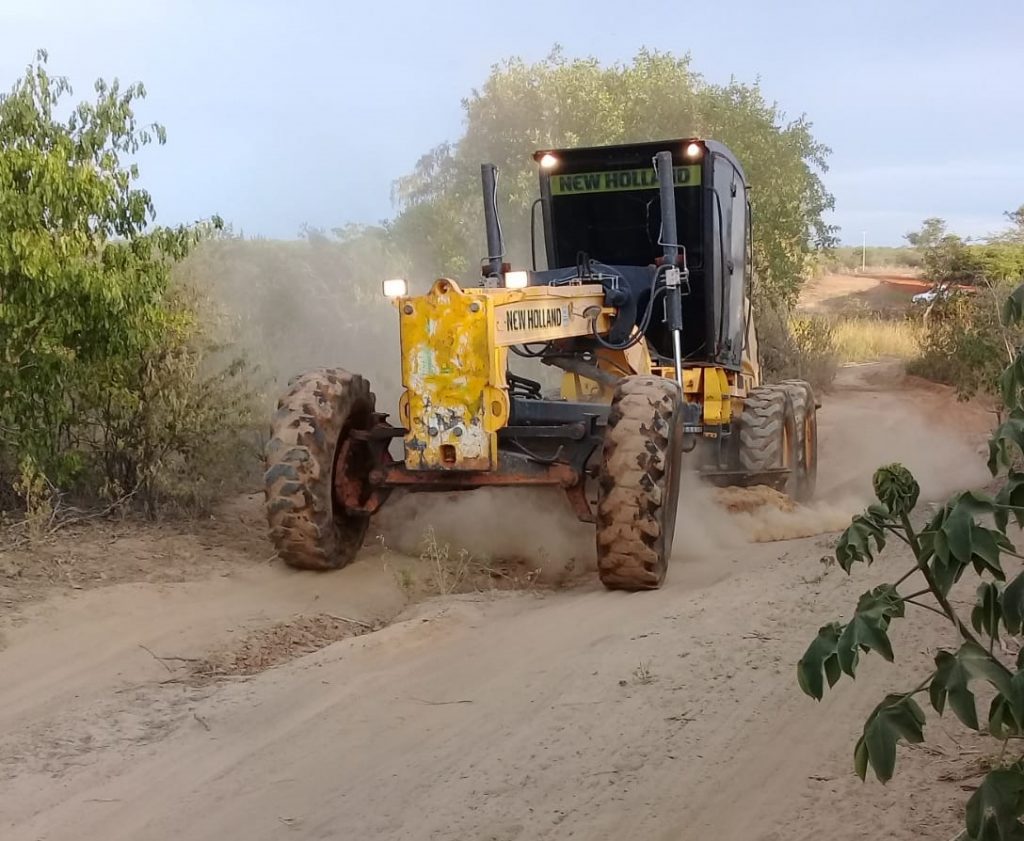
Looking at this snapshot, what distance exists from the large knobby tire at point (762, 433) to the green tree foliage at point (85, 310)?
15.6ft

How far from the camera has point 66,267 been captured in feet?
24.0

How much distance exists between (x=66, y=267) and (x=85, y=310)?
0.36 meters

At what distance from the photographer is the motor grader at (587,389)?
705 centimetres

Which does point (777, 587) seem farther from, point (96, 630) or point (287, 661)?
point (96, 630)

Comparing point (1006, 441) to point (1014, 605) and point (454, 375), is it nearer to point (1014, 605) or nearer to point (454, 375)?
point (1014, 605)

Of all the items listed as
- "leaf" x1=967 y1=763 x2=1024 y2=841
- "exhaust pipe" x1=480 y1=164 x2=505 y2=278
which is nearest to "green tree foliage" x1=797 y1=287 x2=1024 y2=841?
"leaf" x1=967 y1=763 x2=1024 y2=841

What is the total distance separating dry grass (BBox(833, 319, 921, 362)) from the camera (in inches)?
947

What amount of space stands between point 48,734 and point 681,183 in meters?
6.61

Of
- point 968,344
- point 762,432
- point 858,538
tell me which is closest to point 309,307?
point 762,432

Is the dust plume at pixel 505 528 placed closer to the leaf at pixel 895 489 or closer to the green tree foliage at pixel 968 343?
the green tree foliage at pixel 968 343

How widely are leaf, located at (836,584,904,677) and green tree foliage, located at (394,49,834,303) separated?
57.6 feet

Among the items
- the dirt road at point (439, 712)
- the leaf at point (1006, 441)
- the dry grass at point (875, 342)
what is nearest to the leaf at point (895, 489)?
the leaf at point (1006, 441)

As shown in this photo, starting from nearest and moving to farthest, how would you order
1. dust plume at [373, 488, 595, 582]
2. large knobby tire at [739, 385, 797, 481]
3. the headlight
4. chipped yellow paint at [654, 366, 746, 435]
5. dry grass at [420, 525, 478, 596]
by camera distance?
the headlight < dry grass at [420, 525, 478, 596] < dust plume at [373, 488, 595, 582] < chipped yellow paint at [654, 366, 746, 435] < large knobby tire at [739, 385, 797, 481]

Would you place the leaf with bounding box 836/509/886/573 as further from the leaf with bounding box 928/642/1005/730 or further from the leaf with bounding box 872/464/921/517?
the leaf with bounding box 928/642/1005/730
